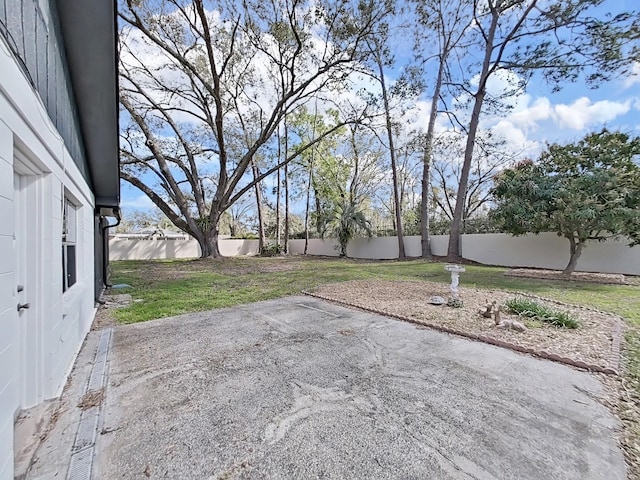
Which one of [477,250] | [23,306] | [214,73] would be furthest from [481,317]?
[214,73]

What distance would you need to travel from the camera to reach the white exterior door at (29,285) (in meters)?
2.17

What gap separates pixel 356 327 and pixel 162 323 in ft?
9.67

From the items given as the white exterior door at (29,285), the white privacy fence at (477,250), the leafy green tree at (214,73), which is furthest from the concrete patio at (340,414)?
the leafy green tree at (214,73)

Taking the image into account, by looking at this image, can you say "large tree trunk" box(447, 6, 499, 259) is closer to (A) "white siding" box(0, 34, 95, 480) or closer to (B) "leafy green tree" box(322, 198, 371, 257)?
(B) "leafy green tree" box(322, 198, 371, 257)

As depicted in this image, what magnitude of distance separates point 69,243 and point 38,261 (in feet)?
4.67

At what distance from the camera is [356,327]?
14.0ft

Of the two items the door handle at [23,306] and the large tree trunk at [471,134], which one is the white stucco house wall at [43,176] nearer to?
the door handle at [23,306]

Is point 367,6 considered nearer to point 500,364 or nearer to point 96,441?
point 500,364

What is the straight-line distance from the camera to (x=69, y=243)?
3484mm

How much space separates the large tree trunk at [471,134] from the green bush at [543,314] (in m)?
8.87

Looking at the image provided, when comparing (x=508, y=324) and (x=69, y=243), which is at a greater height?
(x=69, y=243)

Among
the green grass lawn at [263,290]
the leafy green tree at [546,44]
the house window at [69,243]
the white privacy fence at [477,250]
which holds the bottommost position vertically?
the green grass lawn at [263,290]

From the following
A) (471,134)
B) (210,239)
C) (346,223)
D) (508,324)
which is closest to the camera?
(508,324)

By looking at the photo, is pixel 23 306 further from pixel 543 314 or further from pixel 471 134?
pixel 471 134
